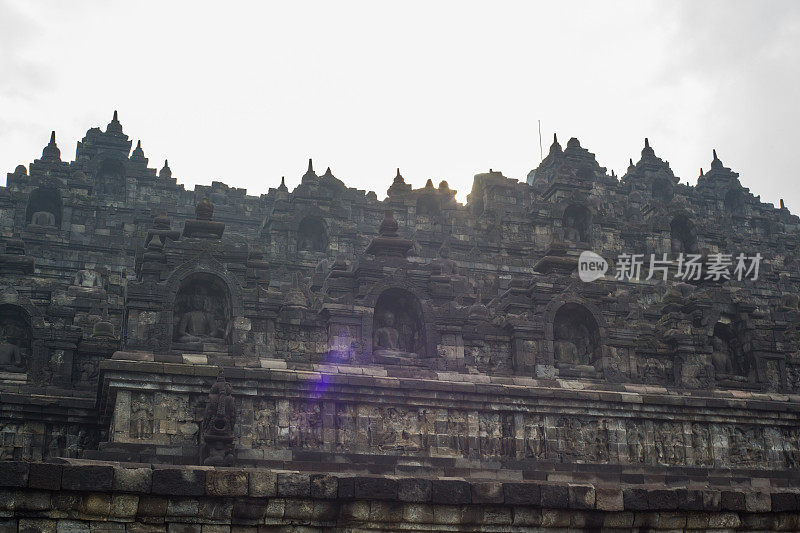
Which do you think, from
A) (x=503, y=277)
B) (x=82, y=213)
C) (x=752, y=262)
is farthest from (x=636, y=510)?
(x=752, y=262)

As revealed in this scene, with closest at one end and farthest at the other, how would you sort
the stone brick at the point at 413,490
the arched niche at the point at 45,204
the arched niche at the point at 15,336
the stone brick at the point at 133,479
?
the stone brick at the point at 133,479 < the stone brick at the point at 413,490 < the arched niche at the point at 15,336 < the arched niche at the point at 45,204

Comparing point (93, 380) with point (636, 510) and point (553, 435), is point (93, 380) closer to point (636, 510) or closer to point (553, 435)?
point (553, 435)

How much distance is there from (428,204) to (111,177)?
17.4 metres

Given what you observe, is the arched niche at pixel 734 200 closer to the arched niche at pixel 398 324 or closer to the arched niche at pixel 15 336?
the arched niche at pixel 398 324

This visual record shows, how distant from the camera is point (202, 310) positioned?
28.9 meters

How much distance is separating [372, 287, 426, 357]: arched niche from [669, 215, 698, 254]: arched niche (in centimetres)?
2498

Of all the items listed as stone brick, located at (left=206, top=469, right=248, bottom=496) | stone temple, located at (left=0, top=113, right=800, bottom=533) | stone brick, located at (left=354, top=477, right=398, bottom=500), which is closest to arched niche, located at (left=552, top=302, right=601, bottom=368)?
stone temple, located at (left=0, top=113, right=800, bottom=533)

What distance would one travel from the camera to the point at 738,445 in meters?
30.8

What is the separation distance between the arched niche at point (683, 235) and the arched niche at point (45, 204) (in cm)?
2987

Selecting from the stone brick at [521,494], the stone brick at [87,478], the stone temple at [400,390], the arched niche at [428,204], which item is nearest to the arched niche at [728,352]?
the stone temple at [400,390]

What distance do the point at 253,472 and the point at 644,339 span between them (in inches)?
766

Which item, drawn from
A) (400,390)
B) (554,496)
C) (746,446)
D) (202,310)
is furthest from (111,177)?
(554,496)

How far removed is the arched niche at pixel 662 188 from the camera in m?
68.2

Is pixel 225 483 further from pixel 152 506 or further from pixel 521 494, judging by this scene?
pixel 521 494
